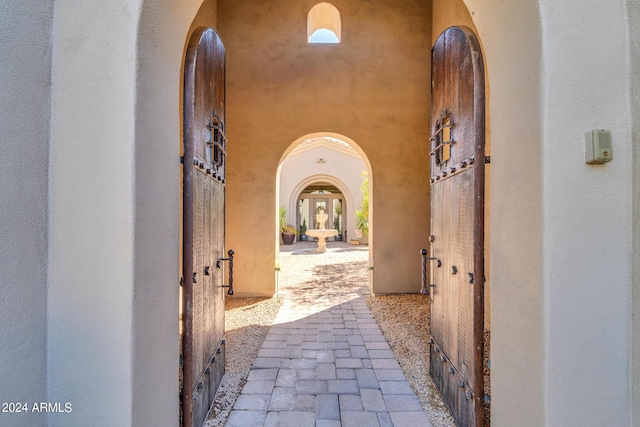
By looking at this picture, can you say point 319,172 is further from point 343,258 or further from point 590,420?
point 590,420

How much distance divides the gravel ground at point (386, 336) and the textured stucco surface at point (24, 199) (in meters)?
1.49

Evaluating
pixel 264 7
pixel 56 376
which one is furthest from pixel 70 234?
pixel 264 7

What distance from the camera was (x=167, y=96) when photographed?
179 centimetres

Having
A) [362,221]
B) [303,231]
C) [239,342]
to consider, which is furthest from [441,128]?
[303,231]

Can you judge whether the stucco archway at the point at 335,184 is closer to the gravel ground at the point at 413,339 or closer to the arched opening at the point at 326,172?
the arched opening at the point at 326,172

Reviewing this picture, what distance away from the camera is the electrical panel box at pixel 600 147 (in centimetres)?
145

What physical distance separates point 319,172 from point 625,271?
16633mm

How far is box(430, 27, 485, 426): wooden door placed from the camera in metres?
2.13

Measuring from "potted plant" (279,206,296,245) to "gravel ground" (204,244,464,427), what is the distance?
10743 mm

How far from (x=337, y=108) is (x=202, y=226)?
181 inches

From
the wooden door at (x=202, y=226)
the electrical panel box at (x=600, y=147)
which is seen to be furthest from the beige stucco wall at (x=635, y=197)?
the wooden door at (x=202, y=226)

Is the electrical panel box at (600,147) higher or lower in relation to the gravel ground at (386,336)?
higher

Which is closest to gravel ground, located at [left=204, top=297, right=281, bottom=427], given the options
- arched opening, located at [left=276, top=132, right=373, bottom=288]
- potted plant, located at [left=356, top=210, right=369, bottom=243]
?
potted plant, located at [left=356, top=210, right=369, bottom=243]

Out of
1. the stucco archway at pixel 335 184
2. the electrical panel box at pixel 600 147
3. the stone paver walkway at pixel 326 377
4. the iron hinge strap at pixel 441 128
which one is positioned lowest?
the stone paver walkway at pixel 326 377
